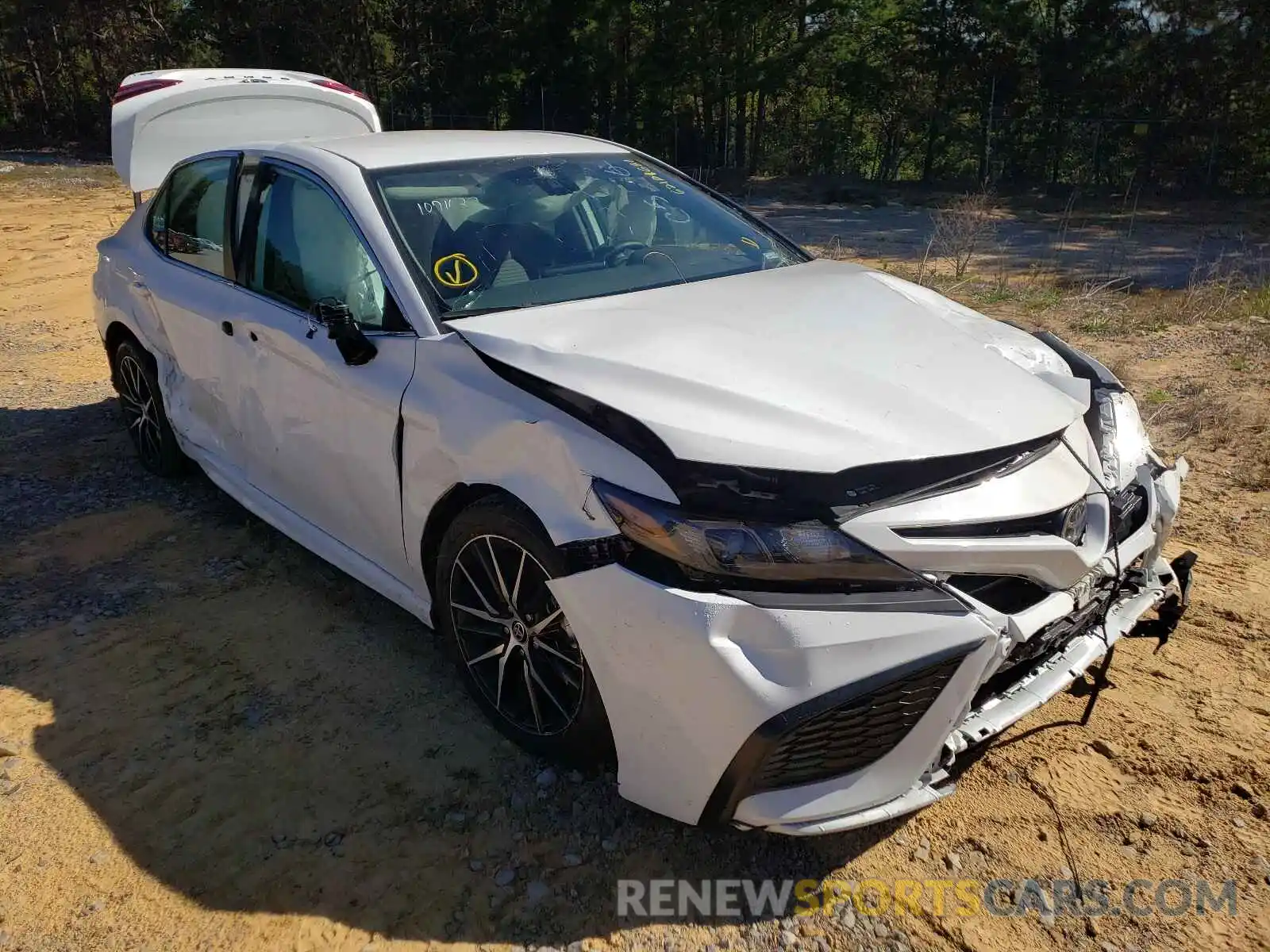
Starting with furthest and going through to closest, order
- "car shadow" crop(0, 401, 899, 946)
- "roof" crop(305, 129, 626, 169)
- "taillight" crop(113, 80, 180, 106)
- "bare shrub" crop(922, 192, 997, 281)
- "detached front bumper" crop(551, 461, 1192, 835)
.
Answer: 1. "bare shrub" crop(922, 192, 997, 281)
2. "taillight" crop(113, 80, 180, 106)
3. "roof" crop(305, 129, 626, 169)
4. "car shadow" crop(0, 401, 899, 946)
5. "detached front bumper" crop(551, 461, 1192, 835)

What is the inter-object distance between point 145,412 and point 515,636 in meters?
3.15

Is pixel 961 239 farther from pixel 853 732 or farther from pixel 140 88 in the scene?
pixel 853 732

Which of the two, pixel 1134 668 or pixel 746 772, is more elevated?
pixel 746 772

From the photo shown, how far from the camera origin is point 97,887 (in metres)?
2.57

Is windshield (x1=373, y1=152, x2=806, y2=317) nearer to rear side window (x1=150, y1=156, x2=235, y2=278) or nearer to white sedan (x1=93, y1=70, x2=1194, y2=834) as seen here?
white sedan (x1=93, y1=70, x2=1194, y2=834)

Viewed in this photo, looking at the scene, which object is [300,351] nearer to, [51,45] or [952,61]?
[952,61]

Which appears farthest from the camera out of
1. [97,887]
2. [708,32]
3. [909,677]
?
[708,32]

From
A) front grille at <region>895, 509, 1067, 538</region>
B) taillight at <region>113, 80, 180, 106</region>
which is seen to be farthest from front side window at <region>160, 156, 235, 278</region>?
front grille at <region>895, 509, 1067, 538</region>

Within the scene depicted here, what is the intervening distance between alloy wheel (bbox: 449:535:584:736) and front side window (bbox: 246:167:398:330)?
32.9 inches

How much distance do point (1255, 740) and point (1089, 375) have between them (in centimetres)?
122

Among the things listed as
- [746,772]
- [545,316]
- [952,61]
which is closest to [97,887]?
[746,772]

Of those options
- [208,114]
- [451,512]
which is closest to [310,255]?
[451,512]

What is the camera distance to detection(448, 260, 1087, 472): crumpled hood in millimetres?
2357

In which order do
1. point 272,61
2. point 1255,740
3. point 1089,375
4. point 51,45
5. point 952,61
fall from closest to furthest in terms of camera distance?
point 1255,740, point 1089,375, point 952,61, point 272,61, point 51,45
